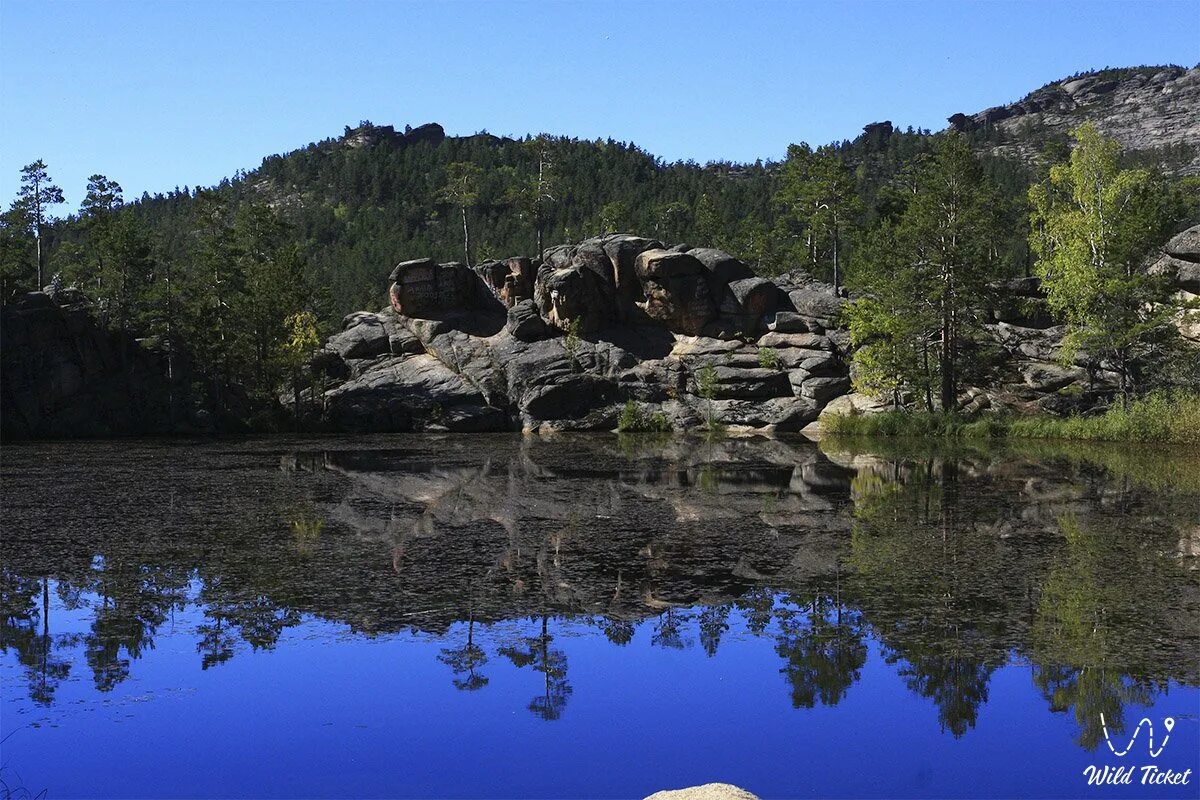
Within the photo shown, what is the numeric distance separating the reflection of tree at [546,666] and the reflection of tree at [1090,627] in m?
4.11

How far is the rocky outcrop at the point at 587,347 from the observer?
172 feet

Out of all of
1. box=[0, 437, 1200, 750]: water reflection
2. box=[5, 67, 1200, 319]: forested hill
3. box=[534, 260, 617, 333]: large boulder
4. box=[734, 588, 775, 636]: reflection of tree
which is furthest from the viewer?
box=[5, 67, 1200, 319]: forested hill

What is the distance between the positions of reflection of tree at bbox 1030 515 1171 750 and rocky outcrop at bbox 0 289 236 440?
1771 inches

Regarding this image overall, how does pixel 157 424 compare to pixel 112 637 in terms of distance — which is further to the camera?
pixel 157 424

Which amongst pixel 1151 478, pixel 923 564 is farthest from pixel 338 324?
pixel 923 564

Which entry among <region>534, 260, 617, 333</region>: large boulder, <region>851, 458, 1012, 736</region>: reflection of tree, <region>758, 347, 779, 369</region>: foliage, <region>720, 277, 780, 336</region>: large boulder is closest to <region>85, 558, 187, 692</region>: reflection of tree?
<region>851, 458, 1012, 736</region>: reflection of tree

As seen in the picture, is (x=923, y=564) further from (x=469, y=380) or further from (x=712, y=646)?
(x=469, y=380)

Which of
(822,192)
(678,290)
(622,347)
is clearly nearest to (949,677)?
(622,347)

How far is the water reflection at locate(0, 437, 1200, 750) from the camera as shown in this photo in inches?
403

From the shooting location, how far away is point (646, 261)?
57.6 m

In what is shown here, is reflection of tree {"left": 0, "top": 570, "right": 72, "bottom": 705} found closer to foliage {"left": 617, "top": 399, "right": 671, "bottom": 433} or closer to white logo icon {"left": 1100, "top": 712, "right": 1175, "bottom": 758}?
white logo icon {"left": 1100, "top": 712, "right": 1175, "bottom": 758}

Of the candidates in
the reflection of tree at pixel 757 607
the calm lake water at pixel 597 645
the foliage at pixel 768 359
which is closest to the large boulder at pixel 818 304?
the foliage at pixel 768 359

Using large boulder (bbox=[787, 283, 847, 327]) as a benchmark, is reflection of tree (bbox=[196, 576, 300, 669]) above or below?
below

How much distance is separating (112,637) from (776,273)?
217ft
